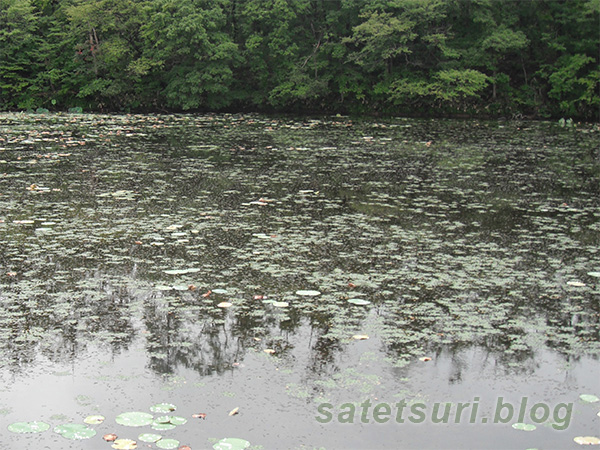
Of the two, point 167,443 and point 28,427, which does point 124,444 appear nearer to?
point 167,443

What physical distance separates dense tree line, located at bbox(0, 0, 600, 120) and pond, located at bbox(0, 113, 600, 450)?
12194 millimetres

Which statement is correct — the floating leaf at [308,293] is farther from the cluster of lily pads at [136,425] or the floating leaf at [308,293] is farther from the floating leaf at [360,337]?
the cluster of lily pads at [136,425]

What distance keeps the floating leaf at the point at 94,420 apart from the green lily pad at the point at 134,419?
61 millimetres

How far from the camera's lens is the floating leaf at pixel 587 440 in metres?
2.53

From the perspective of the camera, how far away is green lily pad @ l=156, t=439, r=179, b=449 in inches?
95.5

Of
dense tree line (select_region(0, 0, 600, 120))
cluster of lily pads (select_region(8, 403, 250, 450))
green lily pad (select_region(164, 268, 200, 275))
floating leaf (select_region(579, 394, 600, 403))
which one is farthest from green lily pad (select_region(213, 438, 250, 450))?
dense tree line (select_region(0, 0, 600, 120))

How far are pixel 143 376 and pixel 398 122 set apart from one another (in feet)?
50.6

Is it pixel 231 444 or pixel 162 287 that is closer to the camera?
pixel 231 444

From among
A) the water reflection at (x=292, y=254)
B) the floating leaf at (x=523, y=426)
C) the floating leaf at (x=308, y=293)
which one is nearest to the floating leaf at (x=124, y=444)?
the water reflection at (x=292, y=254)

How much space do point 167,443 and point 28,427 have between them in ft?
1.87

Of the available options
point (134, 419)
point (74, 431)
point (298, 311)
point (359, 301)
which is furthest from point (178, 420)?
point (359, 301)

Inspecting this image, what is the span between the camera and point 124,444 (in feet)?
7.99

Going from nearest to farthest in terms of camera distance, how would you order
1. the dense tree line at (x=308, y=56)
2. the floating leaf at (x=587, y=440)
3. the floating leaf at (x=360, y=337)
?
the floating leaf at (x=587, y=440), the floating leaf at (x=360, y=337), the dense tree line at (x=308, y=56)

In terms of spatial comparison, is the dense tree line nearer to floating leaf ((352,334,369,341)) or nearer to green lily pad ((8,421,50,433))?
floating leaf ((352,334,369,341))
